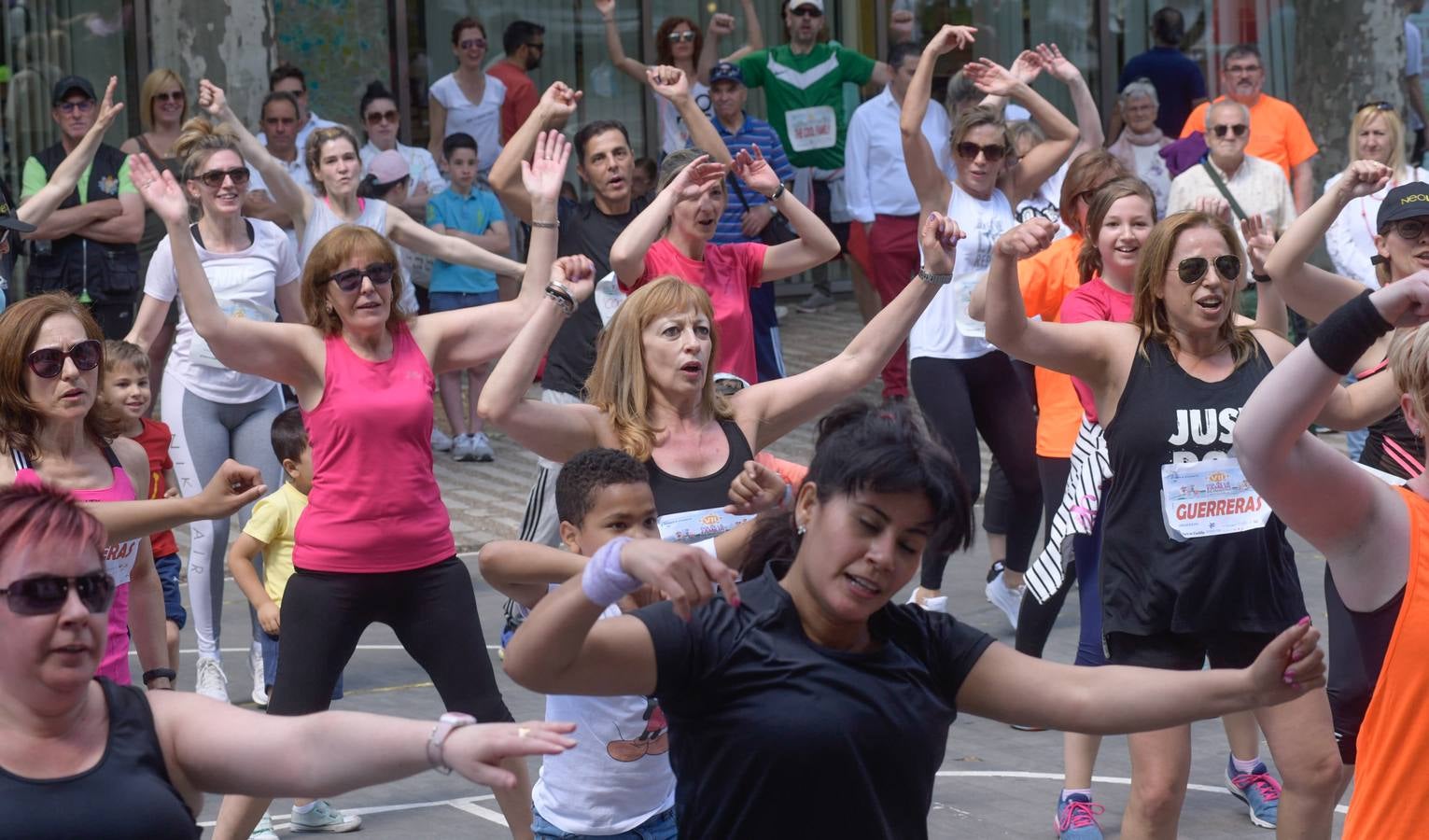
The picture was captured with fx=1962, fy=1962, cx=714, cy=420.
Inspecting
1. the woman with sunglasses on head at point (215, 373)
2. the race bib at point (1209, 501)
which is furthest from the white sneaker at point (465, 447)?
the race bib at point (1209, 501)

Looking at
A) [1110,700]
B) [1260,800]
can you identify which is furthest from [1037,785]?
[1110,700]

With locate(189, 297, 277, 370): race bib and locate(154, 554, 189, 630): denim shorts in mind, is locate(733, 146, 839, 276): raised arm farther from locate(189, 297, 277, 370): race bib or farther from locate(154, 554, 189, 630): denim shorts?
locate(154, 554, 189, 630): denim shorts

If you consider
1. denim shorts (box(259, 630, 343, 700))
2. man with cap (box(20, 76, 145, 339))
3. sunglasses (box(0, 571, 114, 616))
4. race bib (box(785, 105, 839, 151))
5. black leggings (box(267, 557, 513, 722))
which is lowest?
denim shorts (box(259, 630, 343, 700))

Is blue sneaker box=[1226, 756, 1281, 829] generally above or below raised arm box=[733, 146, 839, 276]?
below

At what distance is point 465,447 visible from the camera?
42.9 ft

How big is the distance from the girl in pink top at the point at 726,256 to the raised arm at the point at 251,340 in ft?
5.00

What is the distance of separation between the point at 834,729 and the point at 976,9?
17.2 metres

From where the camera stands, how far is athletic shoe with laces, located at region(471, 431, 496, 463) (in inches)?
515

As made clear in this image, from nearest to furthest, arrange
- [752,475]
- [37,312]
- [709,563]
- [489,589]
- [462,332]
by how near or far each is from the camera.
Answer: [709,563]
[752,475]
[37,312]
[462,332]
[489,589]

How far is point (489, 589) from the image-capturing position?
32.5ft

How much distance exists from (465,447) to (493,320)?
721 cm

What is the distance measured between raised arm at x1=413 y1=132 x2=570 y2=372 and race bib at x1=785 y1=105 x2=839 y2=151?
867 centimetres

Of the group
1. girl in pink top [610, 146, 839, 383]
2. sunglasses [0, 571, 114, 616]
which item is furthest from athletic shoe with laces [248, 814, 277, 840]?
sunglasses [0, 571, 114, 616]

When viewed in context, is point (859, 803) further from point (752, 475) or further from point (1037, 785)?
point (1037, 785)
